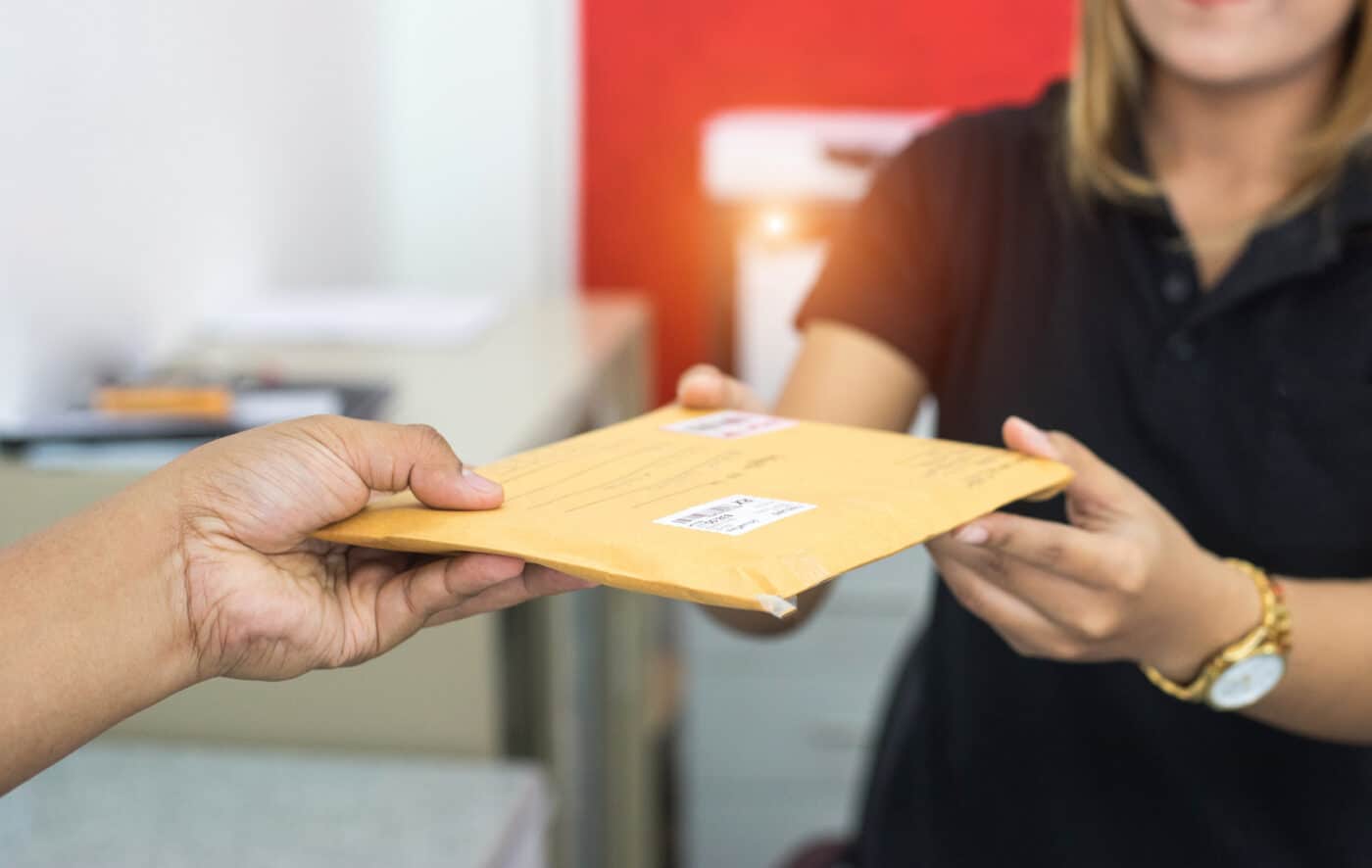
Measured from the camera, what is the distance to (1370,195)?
0.96 metres

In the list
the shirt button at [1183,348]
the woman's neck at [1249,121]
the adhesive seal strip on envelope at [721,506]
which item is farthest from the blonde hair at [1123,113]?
the adhesive seal strip on envelope at [721,506]

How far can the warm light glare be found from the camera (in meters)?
1.96

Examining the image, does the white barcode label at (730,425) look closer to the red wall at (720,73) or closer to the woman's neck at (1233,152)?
the woman's neck at (1233,152)

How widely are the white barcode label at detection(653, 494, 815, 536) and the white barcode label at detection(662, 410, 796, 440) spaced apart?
0.12m

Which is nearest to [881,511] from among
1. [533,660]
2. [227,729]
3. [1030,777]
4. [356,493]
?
[356,493]

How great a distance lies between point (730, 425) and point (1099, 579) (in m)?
0.21

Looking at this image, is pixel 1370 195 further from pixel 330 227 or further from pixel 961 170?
pixel 330 227

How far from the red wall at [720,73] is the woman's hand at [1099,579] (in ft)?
5.07

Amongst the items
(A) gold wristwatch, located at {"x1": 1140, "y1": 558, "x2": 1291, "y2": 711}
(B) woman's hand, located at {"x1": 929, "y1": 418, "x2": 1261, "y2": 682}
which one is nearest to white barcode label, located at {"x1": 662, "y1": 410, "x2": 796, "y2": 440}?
(B) woman's hand, located at {"x1": 929, "y1": 418, "x2": 1261, "y2": 682}

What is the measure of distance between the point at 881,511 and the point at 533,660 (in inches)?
30.8

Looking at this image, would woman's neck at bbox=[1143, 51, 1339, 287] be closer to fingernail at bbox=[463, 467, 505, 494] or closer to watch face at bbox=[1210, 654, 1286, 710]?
watch face at bbox=[1210, 654, 1286, 710]

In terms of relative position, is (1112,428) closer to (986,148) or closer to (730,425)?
(986,148)

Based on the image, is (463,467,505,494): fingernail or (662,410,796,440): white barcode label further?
(662,410,796,440): white barcode label

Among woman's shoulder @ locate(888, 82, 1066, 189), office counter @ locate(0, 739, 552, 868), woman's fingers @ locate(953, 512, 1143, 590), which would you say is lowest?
office counter @ locate(0, 739, 552, 868)
